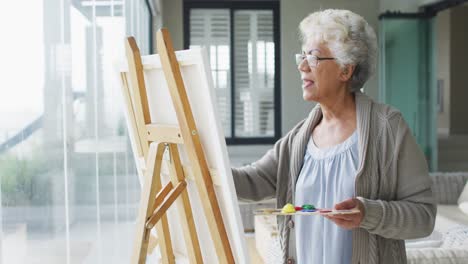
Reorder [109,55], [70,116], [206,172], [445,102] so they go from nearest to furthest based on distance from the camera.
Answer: [206,172]
[70,116]
[109,55]
[445,102]

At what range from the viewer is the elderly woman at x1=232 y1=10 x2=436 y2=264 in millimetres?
1649

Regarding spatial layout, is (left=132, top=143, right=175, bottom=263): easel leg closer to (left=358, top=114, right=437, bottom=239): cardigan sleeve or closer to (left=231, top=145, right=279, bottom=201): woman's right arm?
(left=231, top=145, right=279, bottom=201): woman's right arm

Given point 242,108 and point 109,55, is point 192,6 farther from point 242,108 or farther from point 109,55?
point 109,55

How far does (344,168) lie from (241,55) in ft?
20.7

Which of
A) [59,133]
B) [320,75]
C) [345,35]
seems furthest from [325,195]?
[59,133]

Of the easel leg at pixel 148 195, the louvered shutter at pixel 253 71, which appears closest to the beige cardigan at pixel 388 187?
the easel leg at pixel 148 195

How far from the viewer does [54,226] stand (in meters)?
1.76

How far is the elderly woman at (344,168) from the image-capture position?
165cm

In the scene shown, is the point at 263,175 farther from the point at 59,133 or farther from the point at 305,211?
the point at 59,133

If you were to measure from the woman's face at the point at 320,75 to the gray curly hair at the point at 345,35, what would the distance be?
0.06 ft

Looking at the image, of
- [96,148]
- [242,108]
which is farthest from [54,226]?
[242,108]

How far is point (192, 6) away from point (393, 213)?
6.61m

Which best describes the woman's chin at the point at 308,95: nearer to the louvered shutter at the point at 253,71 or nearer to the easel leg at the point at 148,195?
the easel leg at the point at 148,195

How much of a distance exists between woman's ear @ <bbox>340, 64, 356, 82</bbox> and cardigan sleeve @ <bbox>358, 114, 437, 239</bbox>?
225mm
